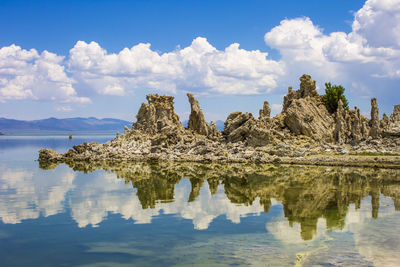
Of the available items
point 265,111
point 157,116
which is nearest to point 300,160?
point 265,111

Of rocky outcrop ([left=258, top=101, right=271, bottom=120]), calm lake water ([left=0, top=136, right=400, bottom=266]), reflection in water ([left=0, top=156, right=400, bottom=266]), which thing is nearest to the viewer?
calm lake water ([left=0, top=136, right=400, bottom=266])

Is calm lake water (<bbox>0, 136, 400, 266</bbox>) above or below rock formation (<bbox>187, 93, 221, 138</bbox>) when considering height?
below

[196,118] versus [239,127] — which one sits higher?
[196,118]

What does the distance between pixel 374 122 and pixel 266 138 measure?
1471 centimetres

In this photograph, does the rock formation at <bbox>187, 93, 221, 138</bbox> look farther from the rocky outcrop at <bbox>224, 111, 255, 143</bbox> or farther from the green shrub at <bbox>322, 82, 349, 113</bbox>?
the green shrub at <bbox>322, 82, 349, 113</bbox>

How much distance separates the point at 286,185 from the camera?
32.8m

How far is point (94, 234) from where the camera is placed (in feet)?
62.8

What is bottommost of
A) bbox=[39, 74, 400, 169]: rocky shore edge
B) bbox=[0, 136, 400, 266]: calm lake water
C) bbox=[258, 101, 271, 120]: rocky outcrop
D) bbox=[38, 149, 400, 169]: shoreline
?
bbox=[0, 136, 400, 266]: calm lake water

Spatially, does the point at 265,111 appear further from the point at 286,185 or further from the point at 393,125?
the point at 286,185

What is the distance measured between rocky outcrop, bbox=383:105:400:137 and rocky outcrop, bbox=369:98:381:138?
96 cm

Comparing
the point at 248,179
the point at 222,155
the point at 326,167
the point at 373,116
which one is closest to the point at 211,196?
the point at 248,179

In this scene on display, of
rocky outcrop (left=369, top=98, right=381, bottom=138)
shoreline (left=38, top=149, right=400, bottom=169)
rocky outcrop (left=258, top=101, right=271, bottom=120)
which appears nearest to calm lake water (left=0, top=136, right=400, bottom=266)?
shoreline (left=38, top=149, right=400, bottom=169)

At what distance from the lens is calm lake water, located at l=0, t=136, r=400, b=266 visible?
15.9 metres

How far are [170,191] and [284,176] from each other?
12.4 metres
